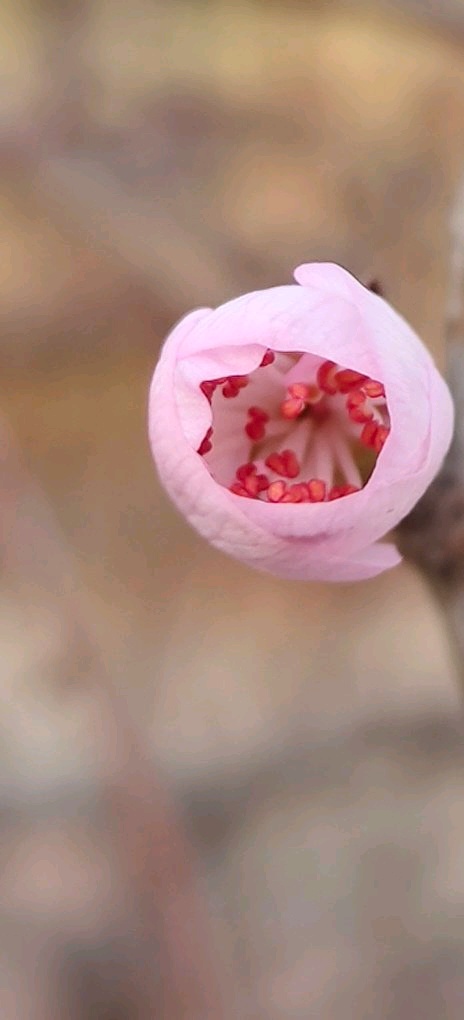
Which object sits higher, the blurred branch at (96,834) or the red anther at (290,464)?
the red anther at (290,464)

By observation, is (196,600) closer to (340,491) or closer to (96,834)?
(96,834)

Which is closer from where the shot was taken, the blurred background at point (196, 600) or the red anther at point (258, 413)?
the red anther at point (258, 413)

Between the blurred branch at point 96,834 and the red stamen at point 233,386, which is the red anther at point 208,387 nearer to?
the red stamen at point 233,386

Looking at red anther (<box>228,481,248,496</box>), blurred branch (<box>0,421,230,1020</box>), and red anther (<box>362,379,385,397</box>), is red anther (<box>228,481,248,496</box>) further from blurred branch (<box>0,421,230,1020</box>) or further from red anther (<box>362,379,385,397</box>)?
blurred branch (<box>0,421,230,1020</box>)

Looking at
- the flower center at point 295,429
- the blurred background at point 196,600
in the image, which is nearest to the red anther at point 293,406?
the flower center at point 295,429

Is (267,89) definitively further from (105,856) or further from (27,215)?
(105,856)

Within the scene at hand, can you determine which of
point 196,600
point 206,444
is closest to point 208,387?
point 206,444

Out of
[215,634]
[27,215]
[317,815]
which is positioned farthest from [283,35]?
[317,815]
